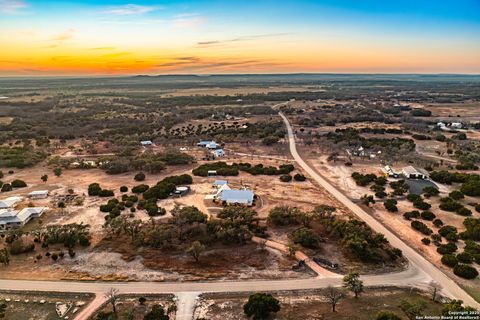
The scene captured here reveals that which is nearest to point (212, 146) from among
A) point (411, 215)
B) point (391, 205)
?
point (391, 205)

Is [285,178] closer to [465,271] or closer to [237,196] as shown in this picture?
[237,196]

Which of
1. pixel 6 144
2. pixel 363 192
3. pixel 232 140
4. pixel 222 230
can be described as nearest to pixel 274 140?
pixel 232 140

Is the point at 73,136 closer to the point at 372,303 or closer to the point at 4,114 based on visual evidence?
the point at 4,114

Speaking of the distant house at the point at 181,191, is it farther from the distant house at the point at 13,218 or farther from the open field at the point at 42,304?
the open field at the point at 42,304

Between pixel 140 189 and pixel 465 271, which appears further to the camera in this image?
pixel 140 189

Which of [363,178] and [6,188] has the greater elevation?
[363,178]

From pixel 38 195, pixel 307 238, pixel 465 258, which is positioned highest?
pixel 38 195

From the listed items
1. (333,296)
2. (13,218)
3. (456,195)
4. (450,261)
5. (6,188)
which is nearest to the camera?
(333,296)
